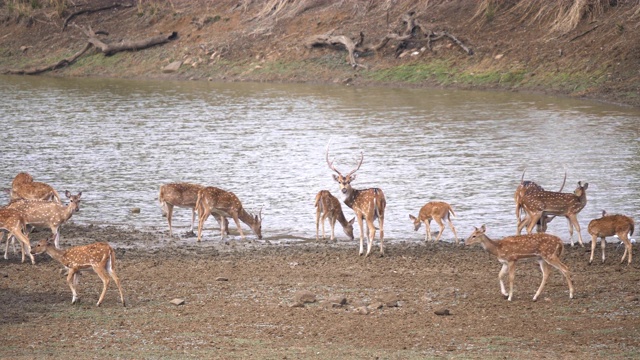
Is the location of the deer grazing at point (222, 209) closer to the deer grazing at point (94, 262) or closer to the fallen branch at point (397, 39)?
the deer grazing at point (94, 262)

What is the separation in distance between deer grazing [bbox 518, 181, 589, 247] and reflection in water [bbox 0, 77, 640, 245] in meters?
1.10

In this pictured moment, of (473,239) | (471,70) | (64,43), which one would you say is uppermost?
(64,43)

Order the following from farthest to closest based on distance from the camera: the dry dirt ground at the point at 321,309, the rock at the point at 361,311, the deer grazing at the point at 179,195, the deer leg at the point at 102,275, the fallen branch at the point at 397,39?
the fallen branch at the point at 397,39
the deer grazing at the point at 179,195
the deer leg at the point at 102,275
the rock at the point at 361,311
the dry dirt ground at the point at 321,309

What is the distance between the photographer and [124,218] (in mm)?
17297

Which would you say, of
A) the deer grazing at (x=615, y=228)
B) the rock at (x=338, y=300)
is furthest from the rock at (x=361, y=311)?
the deer grazing at (x=615, y=228)

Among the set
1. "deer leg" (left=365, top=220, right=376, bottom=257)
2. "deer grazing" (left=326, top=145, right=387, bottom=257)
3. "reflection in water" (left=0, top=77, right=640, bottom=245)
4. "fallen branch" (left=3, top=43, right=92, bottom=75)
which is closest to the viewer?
"deer leg" (left=365, top=220, right=376, bottom=257)

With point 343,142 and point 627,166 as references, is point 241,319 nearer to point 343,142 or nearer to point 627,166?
point 627,166

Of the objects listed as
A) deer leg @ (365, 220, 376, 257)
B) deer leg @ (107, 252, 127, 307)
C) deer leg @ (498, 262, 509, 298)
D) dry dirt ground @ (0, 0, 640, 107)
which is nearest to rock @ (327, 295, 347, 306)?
deer leg @ (498, 262, 509, 298)

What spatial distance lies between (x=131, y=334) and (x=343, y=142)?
1530cm

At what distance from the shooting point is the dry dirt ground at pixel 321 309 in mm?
9703

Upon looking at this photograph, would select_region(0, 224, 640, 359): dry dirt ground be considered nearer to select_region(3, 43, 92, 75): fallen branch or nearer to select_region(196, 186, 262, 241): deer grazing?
select_region(196, 186, 262, 241): deer grazing

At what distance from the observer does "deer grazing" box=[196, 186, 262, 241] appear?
15773mm

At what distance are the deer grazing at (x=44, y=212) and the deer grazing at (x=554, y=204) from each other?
627 centimetres

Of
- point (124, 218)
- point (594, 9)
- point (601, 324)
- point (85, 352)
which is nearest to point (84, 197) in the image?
point (124, 218)
